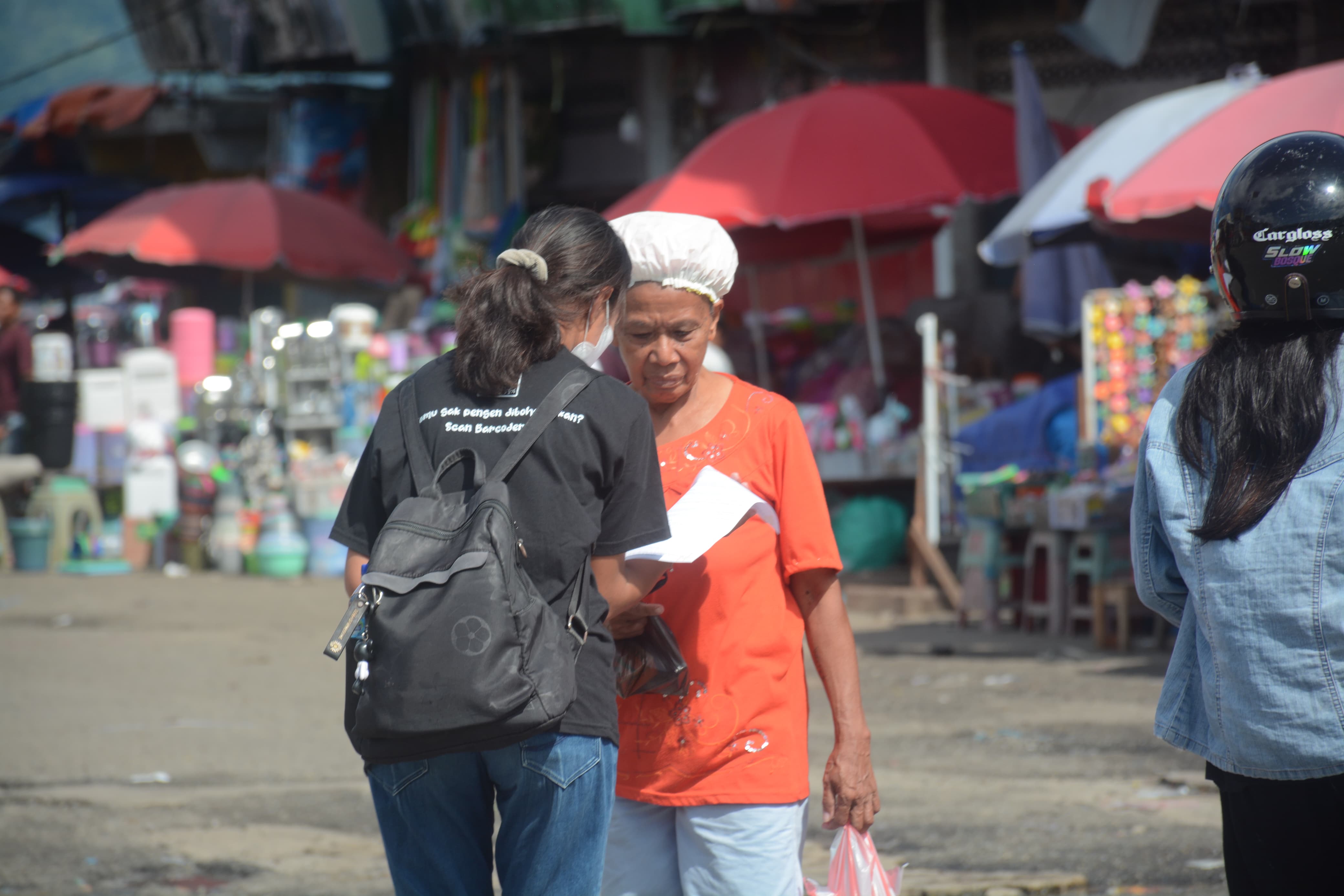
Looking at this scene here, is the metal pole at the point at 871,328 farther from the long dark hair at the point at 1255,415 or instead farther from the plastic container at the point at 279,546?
the long dark hair at the point at 1255,415

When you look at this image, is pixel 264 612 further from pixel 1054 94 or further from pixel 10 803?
pixel 1054 94

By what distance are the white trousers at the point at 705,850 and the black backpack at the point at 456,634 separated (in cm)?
59

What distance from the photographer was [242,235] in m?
13.4

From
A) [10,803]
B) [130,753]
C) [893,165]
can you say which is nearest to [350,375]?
[893,165]

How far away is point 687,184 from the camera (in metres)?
9.98

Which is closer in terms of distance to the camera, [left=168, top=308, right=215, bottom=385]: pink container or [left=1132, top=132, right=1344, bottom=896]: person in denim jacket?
[left=1132, top=132, right=1344, bottom=896]: person in denim jacket

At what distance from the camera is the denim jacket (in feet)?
6.32

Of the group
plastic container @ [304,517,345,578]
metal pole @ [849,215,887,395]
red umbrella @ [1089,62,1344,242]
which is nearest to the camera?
red umbrella @ [1089,62,1344,242]

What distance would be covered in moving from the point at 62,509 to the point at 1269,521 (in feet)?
38.9

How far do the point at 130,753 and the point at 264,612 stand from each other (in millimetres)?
4000

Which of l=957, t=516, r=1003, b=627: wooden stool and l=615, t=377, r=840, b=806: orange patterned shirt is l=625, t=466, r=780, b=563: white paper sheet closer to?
l=615, t=377, r=840, b=806: orange patterned shirt

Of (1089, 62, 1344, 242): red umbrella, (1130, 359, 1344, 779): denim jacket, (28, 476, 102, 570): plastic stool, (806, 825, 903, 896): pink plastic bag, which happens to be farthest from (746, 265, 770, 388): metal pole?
(1130, 359, 1344, 779): denim jacket

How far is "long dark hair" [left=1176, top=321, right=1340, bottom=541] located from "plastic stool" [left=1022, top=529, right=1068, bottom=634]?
656 centimetres

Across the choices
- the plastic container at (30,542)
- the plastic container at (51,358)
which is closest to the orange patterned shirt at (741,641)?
the plastic container at (30,542)
